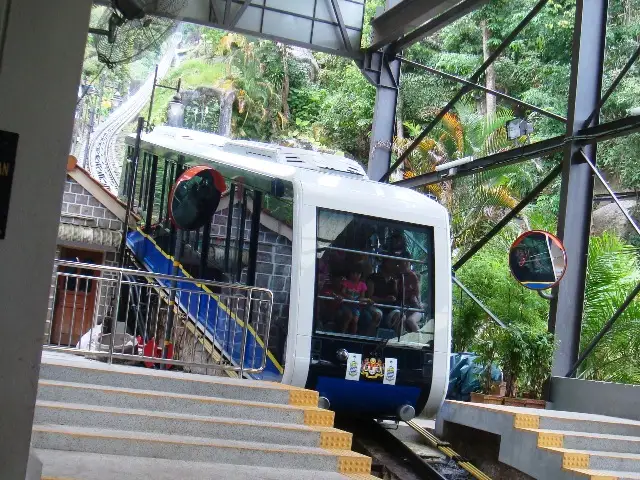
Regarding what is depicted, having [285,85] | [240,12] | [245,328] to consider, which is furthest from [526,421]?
[285,85]

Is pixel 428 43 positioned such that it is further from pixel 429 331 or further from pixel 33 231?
pixel 33 231

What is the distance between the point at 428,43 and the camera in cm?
3066

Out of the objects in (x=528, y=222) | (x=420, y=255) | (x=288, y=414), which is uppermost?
(x=528, y=222)

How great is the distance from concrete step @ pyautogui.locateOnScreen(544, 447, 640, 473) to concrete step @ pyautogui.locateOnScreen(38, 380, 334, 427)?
2.18m

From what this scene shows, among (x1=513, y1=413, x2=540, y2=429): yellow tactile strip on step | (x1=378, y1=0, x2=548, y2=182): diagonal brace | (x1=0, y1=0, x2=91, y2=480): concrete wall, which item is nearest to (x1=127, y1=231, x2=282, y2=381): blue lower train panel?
(x1=513, y1=413, x2=540, y2=429): yellow tactile strip on step

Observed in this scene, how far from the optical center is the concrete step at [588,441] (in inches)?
347

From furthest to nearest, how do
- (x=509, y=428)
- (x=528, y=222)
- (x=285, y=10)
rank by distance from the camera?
(x=528, y=222), (x=285, y=10), (x=509, y=428)

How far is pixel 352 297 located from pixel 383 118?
7.03m

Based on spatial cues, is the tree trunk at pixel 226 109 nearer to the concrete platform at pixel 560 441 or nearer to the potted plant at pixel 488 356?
the potted plant at pixel 488 356

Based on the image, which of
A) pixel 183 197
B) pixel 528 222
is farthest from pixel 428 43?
pixel 183 197

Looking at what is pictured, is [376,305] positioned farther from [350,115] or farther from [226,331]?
[350,115]

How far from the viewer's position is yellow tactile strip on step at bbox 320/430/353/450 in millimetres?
8273

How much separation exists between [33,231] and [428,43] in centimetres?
2777

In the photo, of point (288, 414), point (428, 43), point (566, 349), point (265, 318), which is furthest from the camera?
point (428, 43)
